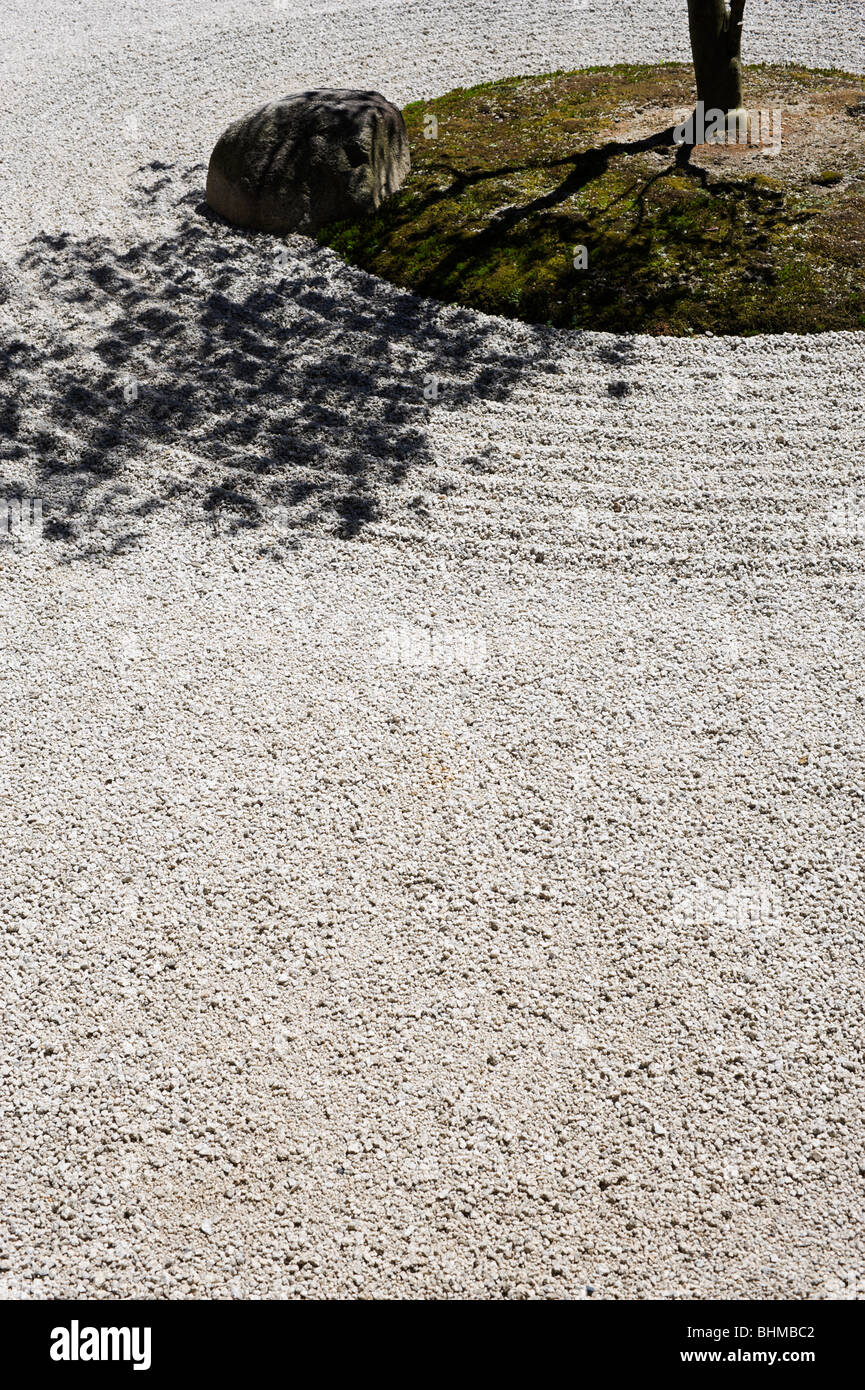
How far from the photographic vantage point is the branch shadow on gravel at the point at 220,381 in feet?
26.0

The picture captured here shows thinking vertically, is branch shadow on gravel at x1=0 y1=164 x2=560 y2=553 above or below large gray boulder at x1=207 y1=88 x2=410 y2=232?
below

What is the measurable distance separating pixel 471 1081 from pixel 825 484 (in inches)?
207

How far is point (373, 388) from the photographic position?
8805mm

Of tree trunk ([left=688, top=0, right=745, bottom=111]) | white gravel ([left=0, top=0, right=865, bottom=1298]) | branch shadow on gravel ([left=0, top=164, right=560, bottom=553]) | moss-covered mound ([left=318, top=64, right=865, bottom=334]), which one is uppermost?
tree trunk ([left=688, top=0, right=745, bottom=111])

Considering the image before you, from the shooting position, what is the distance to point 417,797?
231 inches

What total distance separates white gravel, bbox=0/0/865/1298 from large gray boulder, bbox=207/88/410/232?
2.19 ft

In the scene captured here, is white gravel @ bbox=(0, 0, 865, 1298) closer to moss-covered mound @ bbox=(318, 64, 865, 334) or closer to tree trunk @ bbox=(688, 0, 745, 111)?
moss-covered mound @ bbox=(318, 64, 865, 334)

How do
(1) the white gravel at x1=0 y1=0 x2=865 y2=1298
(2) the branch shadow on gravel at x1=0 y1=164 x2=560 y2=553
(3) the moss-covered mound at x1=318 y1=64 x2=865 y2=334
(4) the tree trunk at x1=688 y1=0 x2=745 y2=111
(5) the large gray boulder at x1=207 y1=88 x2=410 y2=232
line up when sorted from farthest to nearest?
(4) the tree trunk at x1=688 y1=0 x2=745 y2=111
(5) the large gray boulder at x1=207 y1=88 x2=410 y2=232
(3) the moss-covered mound at x1=318 y1=64 x2=865 y2=334
(2) the branch shadow on gravel at x1=0 y1=164 x2=560 y2=553
(1) the white gravel at x1=0 y1=0 x2=865 y2=1298

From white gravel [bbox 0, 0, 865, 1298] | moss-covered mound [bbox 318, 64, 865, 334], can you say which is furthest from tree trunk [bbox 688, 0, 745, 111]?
white gravel [bbox 0, 0, 865, 1298]

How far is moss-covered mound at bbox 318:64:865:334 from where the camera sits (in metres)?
9.45

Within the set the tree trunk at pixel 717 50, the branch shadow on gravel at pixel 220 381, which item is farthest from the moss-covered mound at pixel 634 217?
the branch shadow on gravel at pixel 220 381

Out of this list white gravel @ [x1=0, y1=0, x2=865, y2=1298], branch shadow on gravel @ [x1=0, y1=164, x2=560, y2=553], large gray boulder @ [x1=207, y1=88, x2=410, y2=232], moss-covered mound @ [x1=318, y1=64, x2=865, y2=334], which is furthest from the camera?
large gray boulder @ [x1=207, y1=88, x2=410, y2=232]

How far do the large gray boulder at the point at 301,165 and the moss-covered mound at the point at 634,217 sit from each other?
0.34m

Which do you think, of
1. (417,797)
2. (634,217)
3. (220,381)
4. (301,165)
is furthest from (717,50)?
(417,797)
